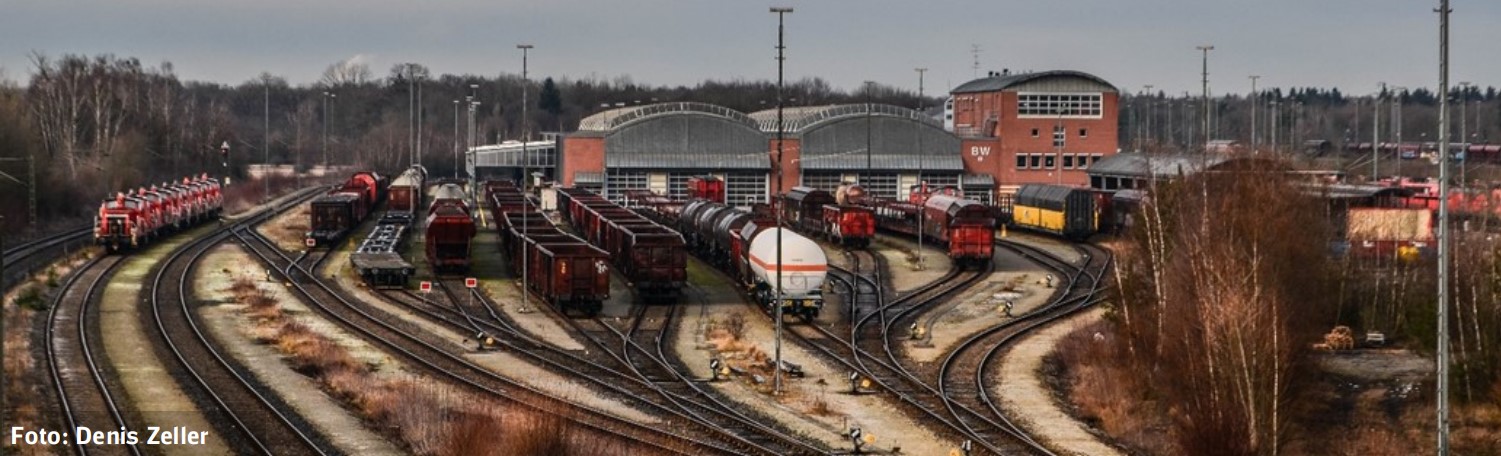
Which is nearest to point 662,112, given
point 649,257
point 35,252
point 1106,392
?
point 35,252

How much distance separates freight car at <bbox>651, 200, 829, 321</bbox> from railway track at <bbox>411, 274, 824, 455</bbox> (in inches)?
106

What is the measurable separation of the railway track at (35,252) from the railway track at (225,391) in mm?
6447

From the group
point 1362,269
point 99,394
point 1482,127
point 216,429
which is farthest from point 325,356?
point 1482,127

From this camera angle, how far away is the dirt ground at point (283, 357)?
28.3 m

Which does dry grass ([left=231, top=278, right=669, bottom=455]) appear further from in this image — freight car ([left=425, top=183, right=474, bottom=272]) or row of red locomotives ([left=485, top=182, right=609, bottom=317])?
freight car ([left=425, top=183, right=474, bottom=272])

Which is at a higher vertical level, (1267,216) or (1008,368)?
(1267,216)

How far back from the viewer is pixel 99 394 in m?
32.1

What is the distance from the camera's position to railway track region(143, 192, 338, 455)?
27.4 meters

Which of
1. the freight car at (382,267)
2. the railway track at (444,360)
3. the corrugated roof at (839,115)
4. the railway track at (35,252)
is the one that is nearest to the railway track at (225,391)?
→ the railway track at (444,360)

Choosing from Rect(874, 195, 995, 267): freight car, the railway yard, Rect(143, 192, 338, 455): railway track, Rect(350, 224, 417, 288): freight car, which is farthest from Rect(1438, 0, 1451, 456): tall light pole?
Rect(874, 195, 995, 267): freight car

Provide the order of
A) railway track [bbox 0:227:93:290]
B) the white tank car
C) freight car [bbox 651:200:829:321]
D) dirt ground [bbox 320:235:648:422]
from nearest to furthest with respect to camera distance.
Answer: dirt ground [bbox 320:235:648:422]
the white tank car
freight car [bbox 651:200:829:321]
railway track [bbox 0:227:93:290]

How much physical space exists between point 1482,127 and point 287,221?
126682mm

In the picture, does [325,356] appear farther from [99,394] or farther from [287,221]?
[287,221]

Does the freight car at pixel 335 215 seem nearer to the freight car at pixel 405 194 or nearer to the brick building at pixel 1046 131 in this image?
the freight car at pixel 405 194
